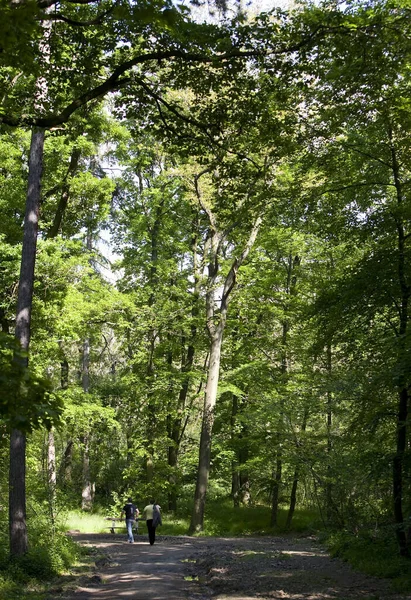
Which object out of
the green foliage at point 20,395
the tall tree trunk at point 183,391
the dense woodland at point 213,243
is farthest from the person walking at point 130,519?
the green foliage at point 20,395

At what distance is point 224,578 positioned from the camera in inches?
368

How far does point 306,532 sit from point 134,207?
17327 mm

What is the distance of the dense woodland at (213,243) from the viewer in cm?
663

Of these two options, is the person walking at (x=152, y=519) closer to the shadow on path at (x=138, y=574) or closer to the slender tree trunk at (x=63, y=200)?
the shadow on path at (x=138, y=574)

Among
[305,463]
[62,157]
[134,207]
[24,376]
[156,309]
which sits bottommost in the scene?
[305,463]

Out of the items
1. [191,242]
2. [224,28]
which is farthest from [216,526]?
[224,28]

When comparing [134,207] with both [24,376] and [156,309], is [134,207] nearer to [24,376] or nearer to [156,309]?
[156,309]

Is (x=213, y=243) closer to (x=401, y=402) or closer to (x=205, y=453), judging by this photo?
(x=205, y=453)

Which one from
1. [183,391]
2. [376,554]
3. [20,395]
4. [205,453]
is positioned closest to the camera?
[20,395]

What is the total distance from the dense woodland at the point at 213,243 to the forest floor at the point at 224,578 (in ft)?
5.51

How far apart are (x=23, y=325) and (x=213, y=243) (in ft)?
34.3

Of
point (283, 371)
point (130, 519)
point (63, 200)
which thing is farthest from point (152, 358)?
point (130, 519)

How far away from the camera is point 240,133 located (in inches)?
308

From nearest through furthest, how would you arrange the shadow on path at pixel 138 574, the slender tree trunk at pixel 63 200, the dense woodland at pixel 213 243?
the dense woodland at pixel 213 243 → the shadow on path at pixel 138 574 → the slender tree trunk at pixel 63 200
